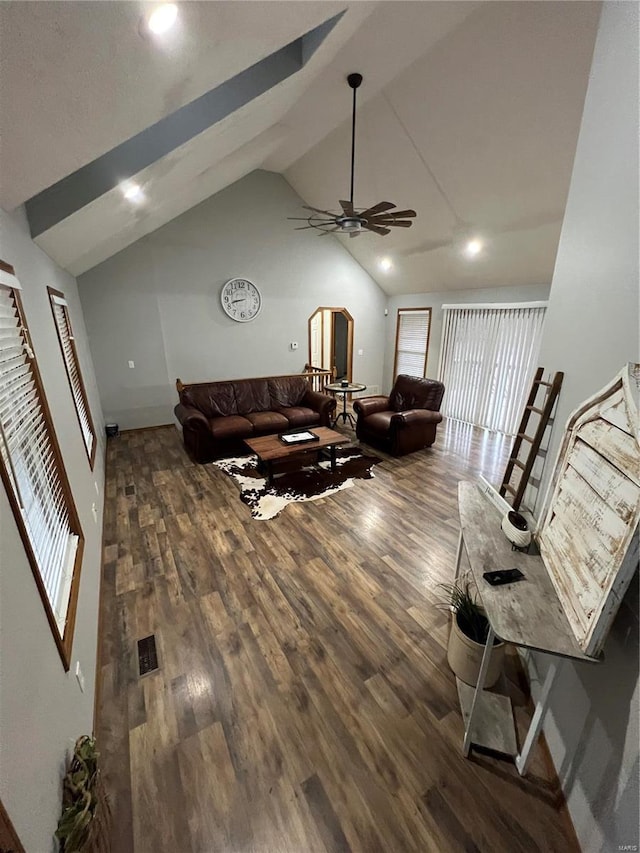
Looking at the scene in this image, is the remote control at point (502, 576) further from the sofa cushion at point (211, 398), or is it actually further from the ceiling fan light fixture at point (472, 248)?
the ceiling fan light fixture at point (472, 248)

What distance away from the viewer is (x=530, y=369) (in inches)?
191

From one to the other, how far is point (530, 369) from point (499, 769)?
477cm

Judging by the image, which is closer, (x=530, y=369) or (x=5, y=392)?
(x=5, y=392)

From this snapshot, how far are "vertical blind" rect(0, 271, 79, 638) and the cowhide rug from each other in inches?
66.3

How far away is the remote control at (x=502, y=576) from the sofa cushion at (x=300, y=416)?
149 inches

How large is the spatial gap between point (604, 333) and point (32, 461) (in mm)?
2488

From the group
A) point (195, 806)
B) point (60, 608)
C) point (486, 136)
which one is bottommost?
point (195, 806)

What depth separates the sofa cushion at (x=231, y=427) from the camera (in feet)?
14.2

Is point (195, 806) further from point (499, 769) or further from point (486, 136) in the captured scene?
point (486, 136)

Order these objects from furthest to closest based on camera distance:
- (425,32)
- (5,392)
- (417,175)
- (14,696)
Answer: (417,175)
(425,32)
(5,392)
(14,696)

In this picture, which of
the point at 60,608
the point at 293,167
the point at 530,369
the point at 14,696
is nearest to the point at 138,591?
the point at 60,608

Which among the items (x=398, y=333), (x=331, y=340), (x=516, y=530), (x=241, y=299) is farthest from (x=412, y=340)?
(x=516, y=530)

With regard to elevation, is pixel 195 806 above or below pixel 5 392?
below

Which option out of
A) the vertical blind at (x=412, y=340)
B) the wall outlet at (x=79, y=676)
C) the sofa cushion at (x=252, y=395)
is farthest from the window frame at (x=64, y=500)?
the vertical blind at (x=412, y=340)
